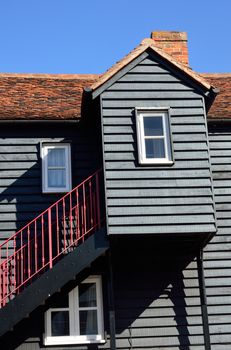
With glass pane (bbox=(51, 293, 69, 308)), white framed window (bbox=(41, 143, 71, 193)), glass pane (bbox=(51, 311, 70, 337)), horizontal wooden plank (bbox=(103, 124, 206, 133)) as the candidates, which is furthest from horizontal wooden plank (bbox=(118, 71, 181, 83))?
glass pane (bbox=(51, 311, 70, 337))

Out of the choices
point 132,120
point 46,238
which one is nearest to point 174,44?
point 132,120

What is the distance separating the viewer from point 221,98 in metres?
15.8

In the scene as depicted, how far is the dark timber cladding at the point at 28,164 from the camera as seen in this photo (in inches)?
540

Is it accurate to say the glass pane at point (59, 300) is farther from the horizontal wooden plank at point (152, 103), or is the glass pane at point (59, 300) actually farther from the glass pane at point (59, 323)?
the horizontal wooden plank at point (152, 103)

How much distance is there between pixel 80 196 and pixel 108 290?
221 cm

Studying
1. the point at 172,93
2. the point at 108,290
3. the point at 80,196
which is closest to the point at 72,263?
the point at 108,290

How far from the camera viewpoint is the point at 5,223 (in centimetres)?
1366

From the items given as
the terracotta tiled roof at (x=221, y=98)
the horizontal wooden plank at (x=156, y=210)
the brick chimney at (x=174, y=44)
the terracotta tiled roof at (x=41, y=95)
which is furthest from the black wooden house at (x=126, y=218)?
Result: the brick chimney at (x=174, y=44)

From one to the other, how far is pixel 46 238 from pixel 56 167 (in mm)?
1719

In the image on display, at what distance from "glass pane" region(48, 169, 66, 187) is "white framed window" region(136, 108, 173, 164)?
222cm

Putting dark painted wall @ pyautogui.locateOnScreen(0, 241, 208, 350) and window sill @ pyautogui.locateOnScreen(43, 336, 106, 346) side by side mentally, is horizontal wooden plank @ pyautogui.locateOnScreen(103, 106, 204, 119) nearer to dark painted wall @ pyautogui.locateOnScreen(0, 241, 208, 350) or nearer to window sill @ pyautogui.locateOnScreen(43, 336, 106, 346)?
dark painted wall @ pyautogui.locateOnScreen(0, 241, 208, 350)

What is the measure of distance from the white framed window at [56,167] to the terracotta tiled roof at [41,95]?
28.7 inches

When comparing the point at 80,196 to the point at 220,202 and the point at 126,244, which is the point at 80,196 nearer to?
the point at 126,244

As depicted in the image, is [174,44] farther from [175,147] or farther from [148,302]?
[148,302]
